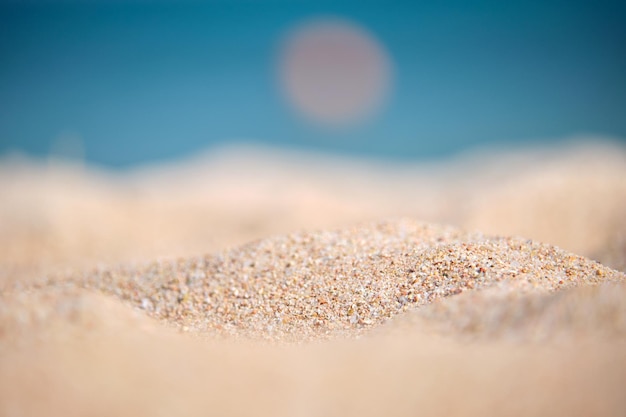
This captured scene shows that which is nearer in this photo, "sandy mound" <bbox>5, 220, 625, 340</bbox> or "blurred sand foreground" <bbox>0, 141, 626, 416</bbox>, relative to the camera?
"blurred sand foreground" <bbox>0, 141, 626, 416</bbox>

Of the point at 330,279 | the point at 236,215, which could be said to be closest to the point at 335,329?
the point at 330,279

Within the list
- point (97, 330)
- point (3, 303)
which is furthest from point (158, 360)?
point (3, 303)

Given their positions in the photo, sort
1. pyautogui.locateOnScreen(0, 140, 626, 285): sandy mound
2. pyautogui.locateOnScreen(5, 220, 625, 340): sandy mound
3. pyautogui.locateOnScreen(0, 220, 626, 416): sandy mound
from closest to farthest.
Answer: pyautogui.locateOnScreen(0, 220, 626, 416): sandy mound → pyautogui.locateOnScreen(5, 220, 625, 340): sandy mound → pyautogui.locateOnScreen(0, 140, 626, 285): sandy mound

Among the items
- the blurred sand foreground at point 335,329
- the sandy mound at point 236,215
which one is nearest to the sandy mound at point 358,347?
the blurred sand foreground at point 335,329

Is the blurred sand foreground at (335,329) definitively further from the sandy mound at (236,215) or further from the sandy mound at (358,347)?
the sandy mound at (236,215)

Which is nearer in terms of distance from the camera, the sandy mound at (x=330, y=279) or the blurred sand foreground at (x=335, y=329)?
the blurred sand foreground at (x=335, y=329)

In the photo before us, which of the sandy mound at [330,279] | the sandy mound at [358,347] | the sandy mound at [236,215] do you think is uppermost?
the sandy mound at [236,215]

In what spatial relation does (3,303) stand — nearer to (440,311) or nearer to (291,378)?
(291,378)

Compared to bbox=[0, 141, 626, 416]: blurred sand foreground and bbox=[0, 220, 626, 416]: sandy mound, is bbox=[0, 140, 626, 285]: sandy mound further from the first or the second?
bbox=[0, 220, 626, 416]: sandy mound

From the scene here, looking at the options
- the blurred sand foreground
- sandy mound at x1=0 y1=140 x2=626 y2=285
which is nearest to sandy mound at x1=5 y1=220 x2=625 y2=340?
the blurred sand foreground

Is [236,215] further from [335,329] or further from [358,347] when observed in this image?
[358,347]

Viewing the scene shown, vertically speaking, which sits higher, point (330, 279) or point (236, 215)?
point (236, 215)

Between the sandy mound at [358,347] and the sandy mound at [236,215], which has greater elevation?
the sandy mound at [236,215]
